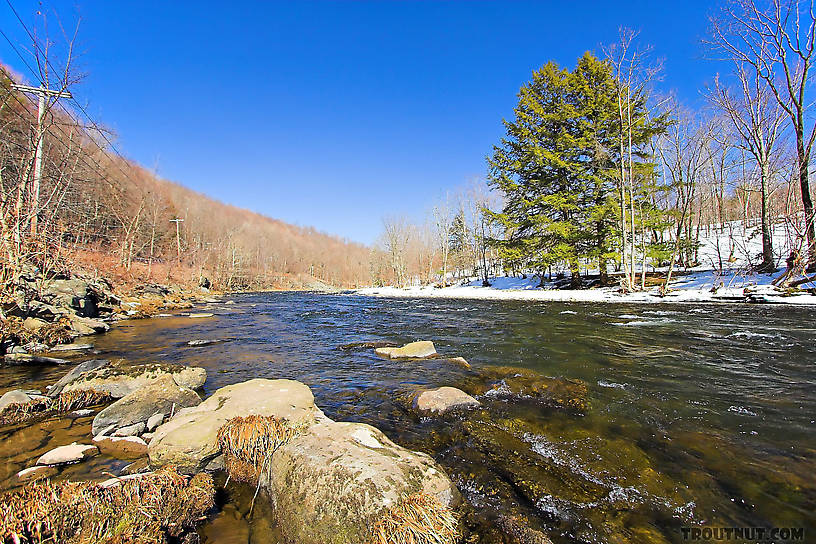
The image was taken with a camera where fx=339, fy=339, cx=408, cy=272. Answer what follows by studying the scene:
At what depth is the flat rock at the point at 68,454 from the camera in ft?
11.7

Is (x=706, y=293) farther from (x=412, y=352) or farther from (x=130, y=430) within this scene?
(x=130, y=430)

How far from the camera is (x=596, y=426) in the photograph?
4250 mm

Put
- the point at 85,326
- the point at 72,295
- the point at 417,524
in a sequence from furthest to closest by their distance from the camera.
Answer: the point at 72,295, the point at 85,326, the point at 417,524

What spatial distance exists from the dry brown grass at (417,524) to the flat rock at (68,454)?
3638 millimetres

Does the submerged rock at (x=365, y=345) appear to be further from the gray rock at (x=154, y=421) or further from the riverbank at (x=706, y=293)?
the riverbank at (x=706, y=293)

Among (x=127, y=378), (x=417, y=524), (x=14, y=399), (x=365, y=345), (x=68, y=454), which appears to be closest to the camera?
(x=417, y=524)

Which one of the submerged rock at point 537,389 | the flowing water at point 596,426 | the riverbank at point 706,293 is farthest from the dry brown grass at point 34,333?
the riverbank at point 706,293

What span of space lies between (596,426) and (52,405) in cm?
762

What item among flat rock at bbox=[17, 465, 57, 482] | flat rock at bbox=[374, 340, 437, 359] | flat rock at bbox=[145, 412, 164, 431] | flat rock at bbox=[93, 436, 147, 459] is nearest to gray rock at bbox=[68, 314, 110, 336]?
flat rock at bbox=[145, 412, 164, 431]

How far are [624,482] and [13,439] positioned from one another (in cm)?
679

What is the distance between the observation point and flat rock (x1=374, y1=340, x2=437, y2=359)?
27.0 ft

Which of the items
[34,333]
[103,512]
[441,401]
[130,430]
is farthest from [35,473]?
[34,333]

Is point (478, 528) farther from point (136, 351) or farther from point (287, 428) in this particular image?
point (136, 351)

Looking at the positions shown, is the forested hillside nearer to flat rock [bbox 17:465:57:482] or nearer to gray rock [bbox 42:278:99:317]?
gray rock [bbox 42:278:99:317]
